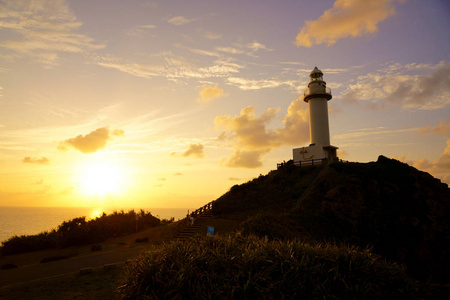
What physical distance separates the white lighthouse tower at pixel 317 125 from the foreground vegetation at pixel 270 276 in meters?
34.2

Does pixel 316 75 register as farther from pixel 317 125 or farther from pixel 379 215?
pixel 379 215

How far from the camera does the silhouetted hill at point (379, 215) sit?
21.0 meters

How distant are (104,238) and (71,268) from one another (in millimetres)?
11971

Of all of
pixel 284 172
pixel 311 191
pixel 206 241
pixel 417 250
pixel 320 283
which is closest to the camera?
pixel 320 283

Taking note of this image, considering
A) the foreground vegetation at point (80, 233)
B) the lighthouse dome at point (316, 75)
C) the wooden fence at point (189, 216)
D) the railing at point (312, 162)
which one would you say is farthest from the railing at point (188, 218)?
the lighthouse dome at point (316, 75)

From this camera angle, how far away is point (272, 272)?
24.1 ft

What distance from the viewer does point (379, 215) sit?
22.9 m

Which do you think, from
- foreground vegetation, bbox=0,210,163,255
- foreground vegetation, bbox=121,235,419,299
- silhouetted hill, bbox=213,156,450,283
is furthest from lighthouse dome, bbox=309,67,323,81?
foreground vegetation, bbox=121,235,419,299

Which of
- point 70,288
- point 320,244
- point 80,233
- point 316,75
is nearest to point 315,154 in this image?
point 316,75

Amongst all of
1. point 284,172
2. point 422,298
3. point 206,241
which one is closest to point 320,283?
point 422,298

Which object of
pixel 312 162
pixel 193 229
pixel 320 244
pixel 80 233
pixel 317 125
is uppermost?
pixel 317 125

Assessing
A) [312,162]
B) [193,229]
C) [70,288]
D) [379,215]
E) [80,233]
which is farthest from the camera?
[312,162]

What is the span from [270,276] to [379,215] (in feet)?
65.1

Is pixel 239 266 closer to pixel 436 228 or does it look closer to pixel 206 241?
pixel 206 241
